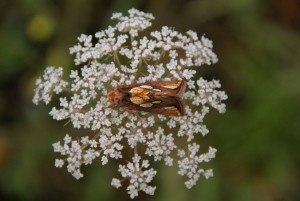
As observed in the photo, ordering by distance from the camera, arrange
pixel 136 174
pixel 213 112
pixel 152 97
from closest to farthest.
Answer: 1. pixel 152 97
2. pixel 136 174
3. pixel 213 112

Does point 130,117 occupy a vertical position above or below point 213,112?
below

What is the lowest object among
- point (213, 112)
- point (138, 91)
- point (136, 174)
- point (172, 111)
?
point (136, 174)

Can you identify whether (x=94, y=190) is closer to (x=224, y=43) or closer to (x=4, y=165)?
(x=4, y=165)

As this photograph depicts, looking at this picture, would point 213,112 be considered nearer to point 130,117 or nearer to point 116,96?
point 130,117

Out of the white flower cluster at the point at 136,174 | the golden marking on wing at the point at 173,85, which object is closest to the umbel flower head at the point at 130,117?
the white flower cluster at the point at 136,174

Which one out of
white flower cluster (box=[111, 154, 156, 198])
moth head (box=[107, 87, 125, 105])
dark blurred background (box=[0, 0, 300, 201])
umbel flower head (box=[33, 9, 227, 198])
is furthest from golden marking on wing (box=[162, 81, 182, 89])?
dark blurred background (box=[0, 0, 300, 201])

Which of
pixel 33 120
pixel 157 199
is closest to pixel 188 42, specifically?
pixel 157 199

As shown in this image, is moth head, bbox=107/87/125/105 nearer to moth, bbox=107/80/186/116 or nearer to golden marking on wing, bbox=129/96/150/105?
moth, bbox=107/80/186/116

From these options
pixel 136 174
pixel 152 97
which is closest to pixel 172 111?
pixel 152 97
